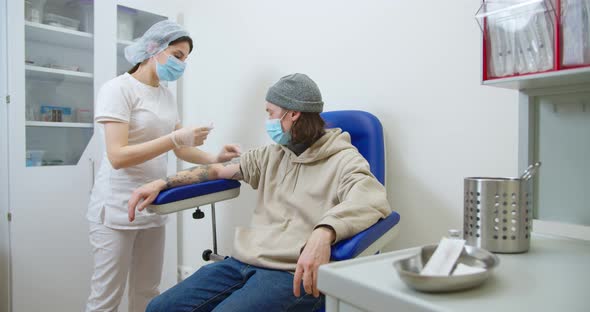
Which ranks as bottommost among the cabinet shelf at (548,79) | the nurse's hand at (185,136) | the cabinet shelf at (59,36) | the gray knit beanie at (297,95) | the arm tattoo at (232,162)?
the arm tattoo at (232,162)

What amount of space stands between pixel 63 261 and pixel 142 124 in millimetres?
942

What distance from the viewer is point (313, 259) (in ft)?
3.14

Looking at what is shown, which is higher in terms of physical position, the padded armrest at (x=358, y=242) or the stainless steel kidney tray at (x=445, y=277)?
the stainless steel kidney tray at (x=445, y=277)

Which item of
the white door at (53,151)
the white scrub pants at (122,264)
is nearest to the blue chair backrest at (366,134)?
the white scrub pants at (122,264)

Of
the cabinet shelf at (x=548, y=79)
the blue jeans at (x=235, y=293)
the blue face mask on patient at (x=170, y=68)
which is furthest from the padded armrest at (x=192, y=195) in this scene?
the cabinet shelf at (x=548, y=79)

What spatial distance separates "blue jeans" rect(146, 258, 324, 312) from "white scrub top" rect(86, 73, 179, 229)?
53 cm

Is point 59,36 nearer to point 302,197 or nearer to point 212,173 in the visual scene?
point 212,173

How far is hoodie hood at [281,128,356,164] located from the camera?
1.33 m

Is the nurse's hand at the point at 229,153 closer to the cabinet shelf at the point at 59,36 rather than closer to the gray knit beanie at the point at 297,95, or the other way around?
the gray knit beanie at the point at 297,95

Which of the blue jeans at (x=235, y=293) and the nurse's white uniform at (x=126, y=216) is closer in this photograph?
the blue jeans at (x=235, y=293)

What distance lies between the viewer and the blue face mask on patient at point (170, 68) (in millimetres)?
1732

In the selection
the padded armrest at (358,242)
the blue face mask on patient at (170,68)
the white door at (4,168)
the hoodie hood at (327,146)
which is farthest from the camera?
the white door at (4,168)

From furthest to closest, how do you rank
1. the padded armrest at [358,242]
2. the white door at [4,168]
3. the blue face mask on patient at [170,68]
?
1. the white door at [4,168]
2. the blue face mask on patient at [170,68]
3. the padded armrest at [358,242]

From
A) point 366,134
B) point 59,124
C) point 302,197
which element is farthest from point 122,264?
point 366,134
